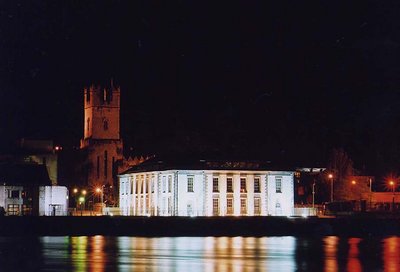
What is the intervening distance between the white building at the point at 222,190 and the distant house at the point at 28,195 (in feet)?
37.7

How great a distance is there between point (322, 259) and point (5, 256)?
18.3 m

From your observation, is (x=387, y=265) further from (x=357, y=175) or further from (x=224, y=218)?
(x=357, y=175)

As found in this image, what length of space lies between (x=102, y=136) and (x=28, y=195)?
45976mm

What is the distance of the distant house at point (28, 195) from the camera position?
11281 centimetres

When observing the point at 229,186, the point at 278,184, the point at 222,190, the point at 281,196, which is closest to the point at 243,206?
the point at 229,186

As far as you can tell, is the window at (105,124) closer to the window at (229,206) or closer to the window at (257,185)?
the window at (229,206)

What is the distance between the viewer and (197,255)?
64375mm

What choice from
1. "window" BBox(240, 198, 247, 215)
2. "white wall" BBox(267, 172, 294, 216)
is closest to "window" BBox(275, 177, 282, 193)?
"white wall" BBox(267, 172, 294, 216)

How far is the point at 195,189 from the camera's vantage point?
385 feet

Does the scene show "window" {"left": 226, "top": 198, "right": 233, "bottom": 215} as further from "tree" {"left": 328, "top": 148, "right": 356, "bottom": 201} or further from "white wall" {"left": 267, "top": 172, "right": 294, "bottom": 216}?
"tree" {"left": 328, "top": 148, "right": 356, "bottom": 201}

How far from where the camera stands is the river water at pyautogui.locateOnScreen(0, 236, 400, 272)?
182ft

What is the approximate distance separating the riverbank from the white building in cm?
1619

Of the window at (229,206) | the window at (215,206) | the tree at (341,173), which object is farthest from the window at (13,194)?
the tree at (341,173)

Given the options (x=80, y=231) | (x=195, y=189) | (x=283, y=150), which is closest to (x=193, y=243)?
(x=80, y=231)
